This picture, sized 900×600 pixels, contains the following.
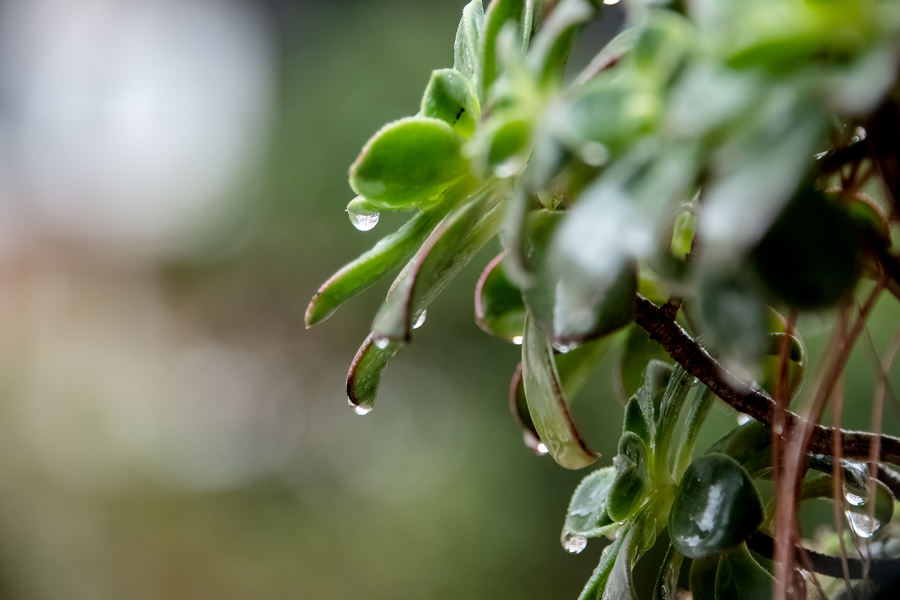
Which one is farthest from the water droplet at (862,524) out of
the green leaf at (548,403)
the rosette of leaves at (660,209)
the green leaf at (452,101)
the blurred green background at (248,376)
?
the blurred green background at (248,376)

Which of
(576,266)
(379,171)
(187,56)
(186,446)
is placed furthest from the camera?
(187,56)

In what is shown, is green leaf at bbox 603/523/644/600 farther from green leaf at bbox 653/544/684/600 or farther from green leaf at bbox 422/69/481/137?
green leaf at bbox 422/69/481/137

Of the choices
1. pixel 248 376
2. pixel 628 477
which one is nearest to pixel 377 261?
pixel 628 477

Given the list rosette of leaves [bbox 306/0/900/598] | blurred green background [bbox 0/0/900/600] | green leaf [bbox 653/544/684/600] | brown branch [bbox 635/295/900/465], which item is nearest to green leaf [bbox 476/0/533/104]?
rosette of leaves [bbox 306/0/900/598]

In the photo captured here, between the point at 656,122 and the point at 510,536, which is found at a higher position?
the point at 656,122

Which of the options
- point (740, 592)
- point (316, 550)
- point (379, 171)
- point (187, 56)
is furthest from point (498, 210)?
point (187, 56)

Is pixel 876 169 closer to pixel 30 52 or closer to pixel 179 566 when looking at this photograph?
pixel 179 566
